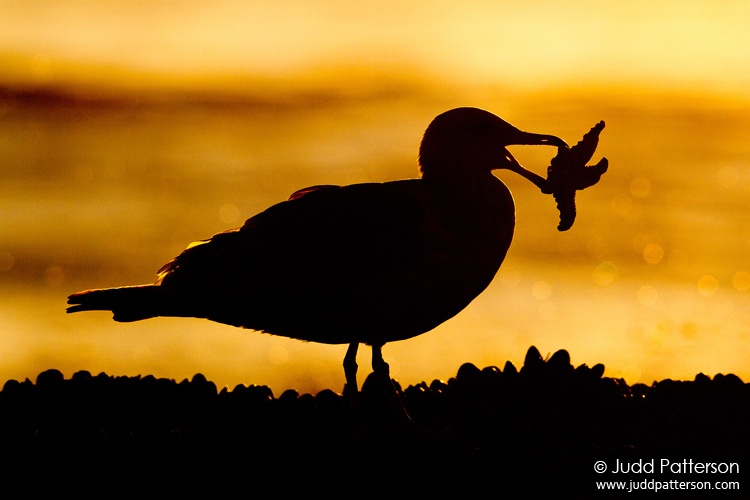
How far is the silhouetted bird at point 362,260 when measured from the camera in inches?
373

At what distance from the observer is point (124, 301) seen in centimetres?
Answer: 984

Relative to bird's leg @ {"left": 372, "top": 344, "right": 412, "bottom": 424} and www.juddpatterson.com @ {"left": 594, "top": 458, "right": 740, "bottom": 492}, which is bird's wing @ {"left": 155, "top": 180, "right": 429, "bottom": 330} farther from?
www.juddpatterson.com @ {"left": 594, "top": 458, "right": 740, "bottom": 492}

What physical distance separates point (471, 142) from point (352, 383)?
2.11 meters

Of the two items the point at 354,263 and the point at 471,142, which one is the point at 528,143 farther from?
the point at 354,263

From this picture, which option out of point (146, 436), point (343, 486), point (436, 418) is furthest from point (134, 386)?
point (343, 486)

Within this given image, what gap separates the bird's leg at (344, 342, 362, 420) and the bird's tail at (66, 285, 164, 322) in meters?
1.49

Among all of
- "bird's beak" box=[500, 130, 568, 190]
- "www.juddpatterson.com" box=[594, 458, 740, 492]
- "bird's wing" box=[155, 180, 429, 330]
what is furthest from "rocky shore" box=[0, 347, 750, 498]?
"bird's beak" box=[500, 130, 568, 190]

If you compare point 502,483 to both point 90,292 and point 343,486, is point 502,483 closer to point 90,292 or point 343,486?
point 343,486

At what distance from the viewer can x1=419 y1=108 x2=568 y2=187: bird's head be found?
10070mm

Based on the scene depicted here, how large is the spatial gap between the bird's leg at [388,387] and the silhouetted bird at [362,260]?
0.01 m

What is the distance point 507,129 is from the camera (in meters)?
10.2

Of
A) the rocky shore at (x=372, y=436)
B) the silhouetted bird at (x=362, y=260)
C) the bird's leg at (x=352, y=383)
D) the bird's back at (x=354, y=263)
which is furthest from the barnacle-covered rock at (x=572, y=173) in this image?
the bird's leg at (x=352, y=383)

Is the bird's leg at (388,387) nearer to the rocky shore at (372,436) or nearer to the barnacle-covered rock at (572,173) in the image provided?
the rocky shore at (372,436)

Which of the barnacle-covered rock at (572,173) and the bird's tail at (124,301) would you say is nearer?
the bird's tail at (124,301)
